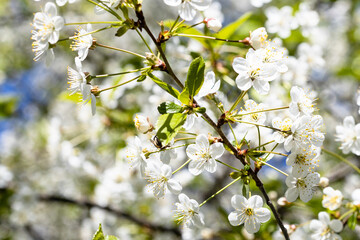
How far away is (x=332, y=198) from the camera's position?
163 cm

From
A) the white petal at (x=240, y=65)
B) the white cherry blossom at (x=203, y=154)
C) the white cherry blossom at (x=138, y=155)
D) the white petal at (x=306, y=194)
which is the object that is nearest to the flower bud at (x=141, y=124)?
the white cherry blossom at (x=138, y=155)

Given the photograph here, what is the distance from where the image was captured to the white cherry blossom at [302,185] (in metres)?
1.36

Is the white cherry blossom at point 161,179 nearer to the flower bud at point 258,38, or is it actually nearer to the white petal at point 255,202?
the white petal at point 255,202

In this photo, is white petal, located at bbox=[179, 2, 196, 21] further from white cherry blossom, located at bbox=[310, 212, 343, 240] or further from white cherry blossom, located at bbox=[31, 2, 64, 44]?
white cherry blossom, located at bbox=[310, 212, 343, 240]

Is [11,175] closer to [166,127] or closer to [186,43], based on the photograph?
[186,43]

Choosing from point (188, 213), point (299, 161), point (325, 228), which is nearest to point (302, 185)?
point (299, 161)

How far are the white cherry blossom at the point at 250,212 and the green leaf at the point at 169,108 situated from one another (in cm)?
39

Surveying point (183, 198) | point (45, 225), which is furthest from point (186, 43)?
point (45, 225)

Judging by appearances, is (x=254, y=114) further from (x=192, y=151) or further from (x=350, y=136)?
(x=350, y=136)

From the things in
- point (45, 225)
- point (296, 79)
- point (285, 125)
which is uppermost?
point (285, 125)

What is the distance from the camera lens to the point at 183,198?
4.52ft

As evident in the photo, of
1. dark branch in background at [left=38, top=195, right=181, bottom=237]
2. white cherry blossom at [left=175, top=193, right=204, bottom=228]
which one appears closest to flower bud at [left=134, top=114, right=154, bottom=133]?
white cherry blossom at [left=175, top=193, right=204, bottom=228]

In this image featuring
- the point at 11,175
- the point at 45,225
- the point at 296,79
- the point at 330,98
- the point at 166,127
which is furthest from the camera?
the point at 45,225

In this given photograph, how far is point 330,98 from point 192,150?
2.45 m
